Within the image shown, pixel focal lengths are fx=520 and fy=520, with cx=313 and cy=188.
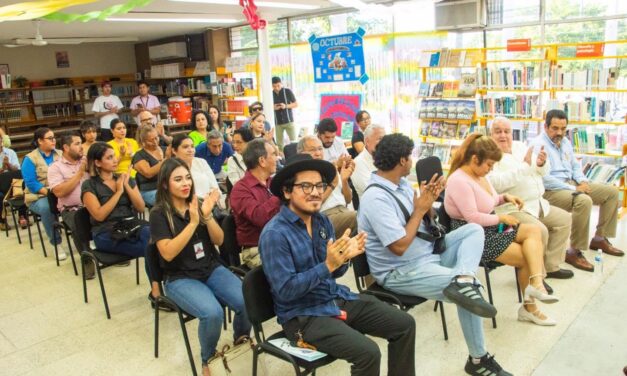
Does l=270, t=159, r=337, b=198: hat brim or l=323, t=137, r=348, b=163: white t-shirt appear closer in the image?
l=270, t=159, r=337, b=198: hat brim

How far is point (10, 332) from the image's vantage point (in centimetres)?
385

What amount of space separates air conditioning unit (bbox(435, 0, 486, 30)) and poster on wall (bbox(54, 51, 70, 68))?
891cm

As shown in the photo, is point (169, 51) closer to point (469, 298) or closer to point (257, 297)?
point (257, 297)

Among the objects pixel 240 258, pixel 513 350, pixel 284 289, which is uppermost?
pixel 284 289

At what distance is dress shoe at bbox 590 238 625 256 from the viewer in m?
4.74

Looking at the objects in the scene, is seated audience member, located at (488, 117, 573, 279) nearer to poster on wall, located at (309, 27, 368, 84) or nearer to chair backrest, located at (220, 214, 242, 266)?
chair backrest, located at (220, 214, 242, 266)

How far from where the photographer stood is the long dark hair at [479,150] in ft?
11.5

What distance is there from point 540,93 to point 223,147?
13.2ft

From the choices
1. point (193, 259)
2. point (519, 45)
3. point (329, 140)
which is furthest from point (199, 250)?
point (519, 45)

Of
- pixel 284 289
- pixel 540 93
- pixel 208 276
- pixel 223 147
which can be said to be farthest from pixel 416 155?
pixel 284 289

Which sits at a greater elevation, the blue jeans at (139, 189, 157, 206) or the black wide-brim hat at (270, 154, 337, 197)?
the black wide-brim hat at (270, 154, 337, 197)

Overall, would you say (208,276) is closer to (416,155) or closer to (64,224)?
(64,224)

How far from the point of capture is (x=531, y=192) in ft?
13.4

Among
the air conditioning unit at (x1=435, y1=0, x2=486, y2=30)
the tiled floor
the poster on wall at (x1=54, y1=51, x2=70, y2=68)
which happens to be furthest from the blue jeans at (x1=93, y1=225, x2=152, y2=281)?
the poster on wall at (x1=54, y1=51, x2=70, y2=68)
